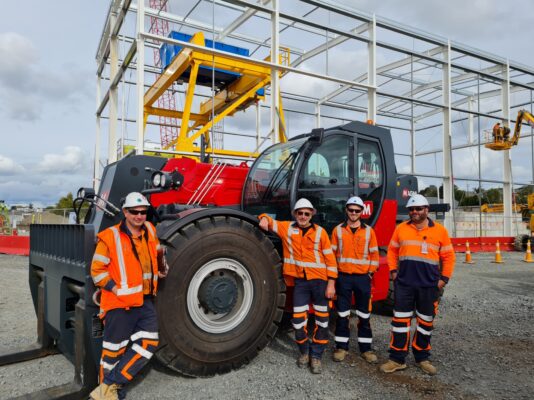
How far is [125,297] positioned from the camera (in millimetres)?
3180

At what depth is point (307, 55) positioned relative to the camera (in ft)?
55.0

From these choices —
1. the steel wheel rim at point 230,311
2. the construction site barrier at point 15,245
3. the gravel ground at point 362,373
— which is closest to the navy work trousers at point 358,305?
the gravel ground at point 362,373

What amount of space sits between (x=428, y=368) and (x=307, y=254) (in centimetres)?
161

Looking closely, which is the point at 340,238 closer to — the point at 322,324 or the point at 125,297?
the point at 322,324


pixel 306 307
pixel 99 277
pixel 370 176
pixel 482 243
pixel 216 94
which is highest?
pixel 216 94

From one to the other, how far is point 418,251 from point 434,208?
2.37 meters

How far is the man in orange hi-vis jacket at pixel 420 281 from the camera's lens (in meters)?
4.20

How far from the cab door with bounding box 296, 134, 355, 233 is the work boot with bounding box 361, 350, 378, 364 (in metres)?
1.45

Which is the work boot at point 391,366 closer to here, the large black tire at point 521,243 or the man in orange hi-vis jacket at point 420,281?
the man in orange hi-vis jacket at point 420,281

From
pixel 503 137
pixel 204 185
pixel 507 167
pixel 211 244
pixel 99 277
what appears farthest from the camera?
pixel 507 167

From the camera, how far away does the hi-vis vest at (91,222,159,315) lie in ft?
10.4

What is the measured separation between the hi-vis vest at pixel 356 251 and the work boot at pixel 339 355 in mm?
816

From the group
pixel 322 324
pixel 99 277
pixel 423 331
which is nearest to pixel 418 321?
pixel 423 331

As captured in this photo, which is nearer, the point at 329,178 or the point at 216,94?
the point at 329,178
